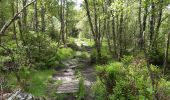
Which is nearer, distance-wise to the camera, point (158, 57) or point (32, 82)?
point (32, 82)

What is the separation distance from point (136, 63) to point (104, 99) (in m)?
2.10

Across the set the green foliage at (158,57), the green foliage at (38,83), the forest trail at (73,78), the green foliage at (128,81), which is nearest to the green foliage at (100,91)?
the green foliage at (128,81)

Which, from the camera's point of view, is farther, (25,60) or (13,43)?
(13,43)

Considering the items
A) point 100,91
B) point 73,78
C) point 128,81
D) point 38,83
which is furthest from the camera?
point 73,78

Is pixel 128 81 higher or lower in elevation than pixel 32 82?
higher

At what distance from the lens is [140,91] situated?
33.1 ft

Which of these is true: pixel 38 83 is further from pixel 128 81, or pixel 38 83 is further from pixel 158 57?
pixel 158 57

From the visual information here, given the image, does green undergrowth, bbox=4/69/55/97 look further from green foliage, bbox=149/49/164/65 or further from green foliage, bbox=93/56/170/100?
green foliage, bbox=149/49/164/65

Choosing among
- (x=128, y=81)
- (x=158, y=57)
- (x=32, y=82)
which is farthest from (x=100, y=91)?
(x=158, y=57)

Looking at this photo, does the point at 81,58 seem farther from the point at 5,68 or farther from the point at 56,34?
the point at 5,68

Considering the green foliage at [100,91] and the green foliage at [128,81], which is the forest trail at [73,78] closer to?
the green foliage at [100,91]

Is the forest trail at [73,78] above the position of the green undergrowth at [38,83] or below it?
below

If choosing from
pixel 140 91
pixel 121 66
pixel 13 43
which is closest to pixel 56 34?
pixel 13 43

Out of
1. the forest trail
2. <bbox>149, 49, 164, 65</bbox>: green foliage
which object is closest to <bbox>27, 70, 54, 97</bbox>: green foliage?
the forest trail
